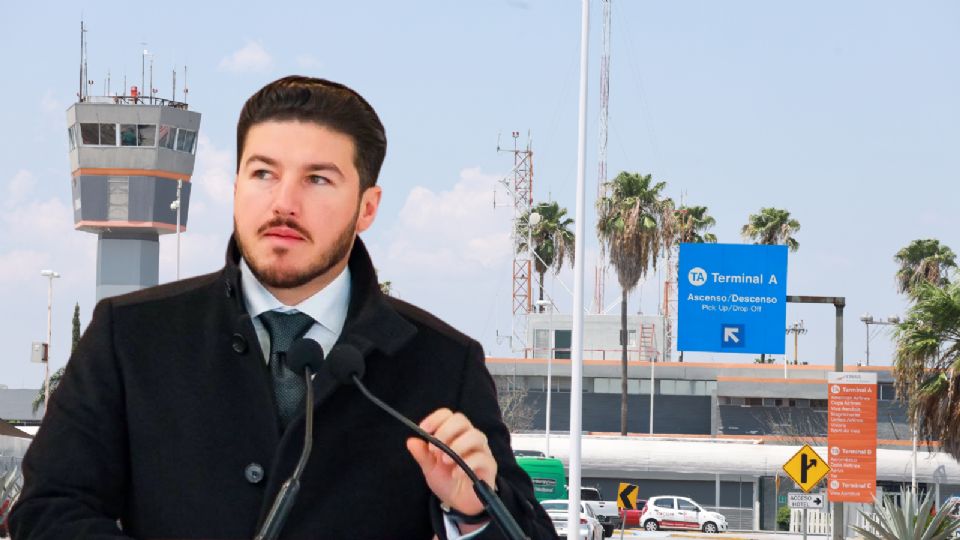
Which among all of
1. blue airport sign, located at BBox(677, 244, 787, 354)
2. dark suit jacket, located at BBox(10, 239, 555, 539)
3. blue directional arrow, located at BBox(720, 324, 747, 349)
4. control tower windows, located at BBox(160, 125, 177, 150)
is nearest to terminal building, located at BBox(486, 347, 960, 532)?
control tower windows, located at BBox(160, 125, 177, 150)

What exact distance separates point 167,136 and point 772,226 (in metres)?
44.1

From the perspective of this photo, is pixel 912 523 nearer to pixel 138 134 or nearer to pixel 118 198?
pixel 138 134

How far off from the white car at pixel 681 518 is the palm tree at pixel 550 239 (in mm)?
34438


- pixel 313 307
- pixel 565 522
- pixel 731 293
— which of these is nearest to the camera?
pixel 313 307

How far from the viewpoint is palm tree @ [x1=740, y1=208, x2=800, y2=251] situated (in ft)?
298

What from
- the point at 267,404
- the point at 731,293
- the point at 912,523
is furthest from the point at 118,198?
the point at 267,404

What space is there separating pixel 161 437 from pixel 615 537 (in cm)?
5154

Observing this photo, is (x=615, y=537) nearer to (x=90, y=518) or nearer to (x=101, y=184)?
(x=90, y=518)

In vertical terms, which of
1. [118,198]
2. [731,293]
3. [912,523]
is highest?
[118,198]

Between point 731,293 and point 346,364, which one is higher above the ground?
point 731,293

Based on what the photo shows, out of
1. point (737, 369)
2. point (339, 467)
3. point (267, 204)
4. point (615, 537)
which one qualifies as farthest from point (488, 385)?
point (737, 369)

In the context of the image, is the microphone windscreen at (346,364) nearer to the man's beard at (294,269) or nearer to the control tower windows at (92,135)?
the man's beard at (294,269)

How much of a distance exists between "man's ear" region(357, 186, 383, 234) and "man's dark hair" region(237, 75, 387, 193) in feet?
0.13

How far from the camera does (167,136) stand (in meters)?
109
